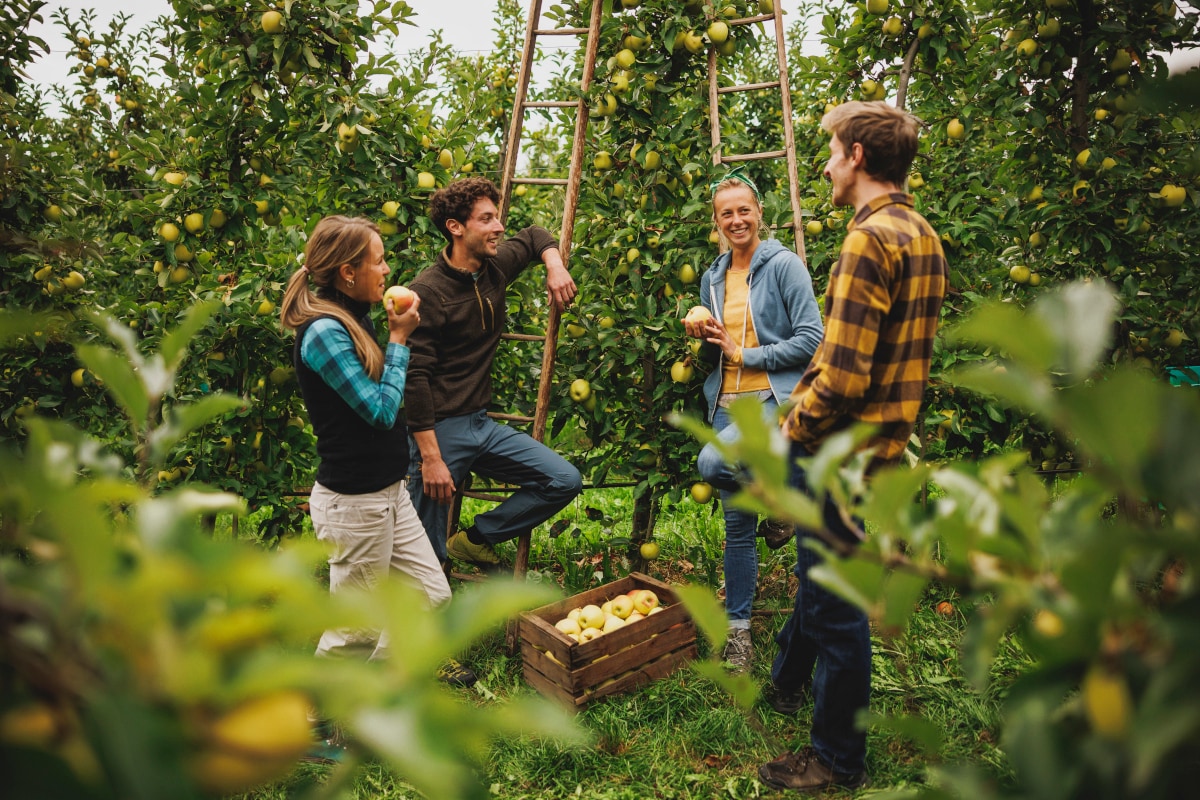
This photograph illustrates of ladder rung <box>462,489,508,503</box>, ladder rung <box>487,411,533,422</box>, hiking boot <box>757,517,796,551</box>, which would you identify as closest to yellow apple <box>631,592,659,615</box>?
hiking boot <box>757,517,796,551</box>

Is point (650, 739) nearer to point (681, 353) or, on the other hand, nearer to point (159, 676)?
point (681, 353)

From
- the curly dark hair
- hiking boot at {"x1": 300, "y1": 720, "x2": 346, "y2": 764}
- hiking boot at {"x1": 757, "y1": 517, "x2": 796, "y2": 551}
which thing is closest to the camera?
hiking boot at {"x1": 300, "y1": 720, "x2": 346, "y2": 764}

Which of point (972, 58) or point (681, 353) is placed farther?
point (972, 58)

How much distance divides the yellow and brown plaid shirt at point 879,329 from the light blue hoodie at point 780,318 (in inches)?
26.8

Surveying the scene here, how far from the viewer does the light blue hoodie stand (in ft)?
9.04

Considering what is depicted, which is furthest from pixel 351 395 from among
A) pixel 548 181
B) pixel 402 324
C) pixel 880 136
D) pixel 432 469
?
pixel 880 136

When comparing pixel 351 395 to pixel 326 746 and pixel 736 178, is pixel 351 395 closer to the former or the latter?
pixel 326 746

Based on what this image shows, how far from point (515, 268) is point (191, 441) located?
59.7 inches

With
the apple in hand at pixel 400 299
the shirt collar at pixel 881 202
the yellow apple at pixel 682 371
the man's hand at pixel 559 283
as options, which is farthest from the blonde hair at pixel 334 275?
the shirt collar at pixel 881 202

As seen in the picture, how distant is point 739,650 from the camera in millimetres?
2863

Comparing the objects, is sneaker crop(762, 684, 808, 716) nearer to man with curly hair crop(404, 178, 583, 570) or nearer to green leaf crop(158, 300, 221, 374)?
man with curly hair crop(404, 178, 583, 570)

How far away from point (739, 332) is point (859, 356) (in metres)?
1.05

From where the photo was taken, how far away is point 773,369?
9.24ft

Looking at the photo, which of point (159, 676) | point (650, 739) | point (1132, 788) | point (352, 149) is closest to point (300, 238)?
point (352, 149)
